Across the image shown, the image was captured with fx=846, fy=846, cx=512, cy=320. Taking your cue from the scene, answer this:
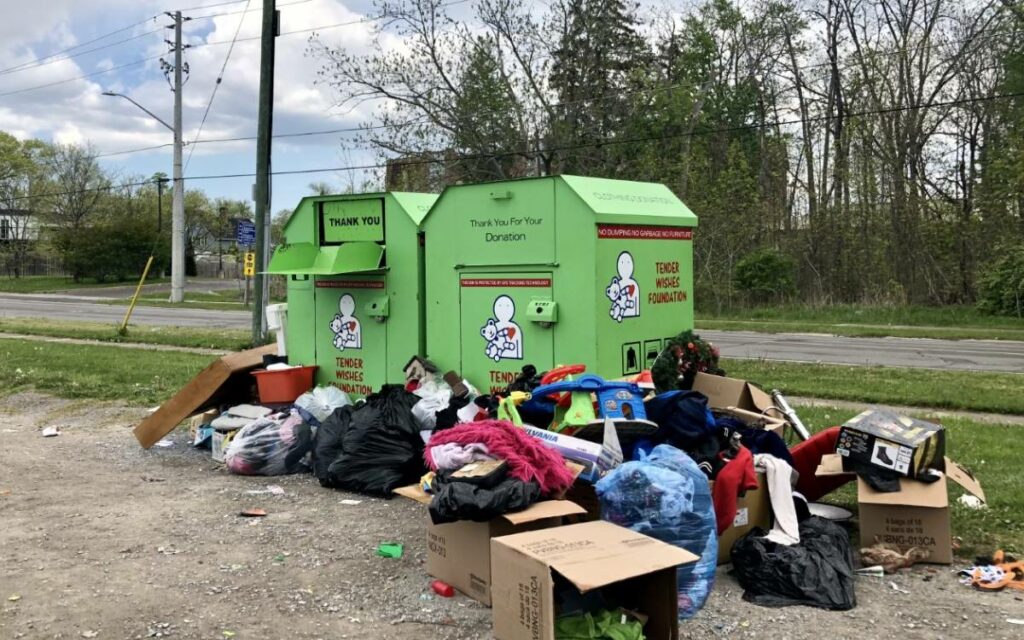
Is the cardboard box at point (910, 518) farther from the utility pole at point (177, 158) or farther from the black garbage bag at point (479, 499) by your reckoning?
the utility pole at point (177, 158)

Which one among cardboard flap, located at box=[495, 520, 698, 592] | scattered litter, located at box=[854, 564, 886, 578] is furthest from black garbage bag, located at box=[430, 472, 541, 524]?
scattered litter, located at box=[854, 564, 886, 578]

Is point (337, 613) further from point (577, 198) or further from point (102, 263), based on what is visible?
point (102, 263)

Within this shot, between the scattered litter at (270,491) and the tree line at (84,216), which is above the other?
the tree line at (84,216)

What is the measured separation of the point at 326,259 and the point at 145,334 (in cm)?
1261

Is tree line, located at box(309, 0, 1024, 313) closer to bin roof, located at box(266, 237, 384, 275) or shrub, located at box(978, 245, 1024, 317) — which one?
shrub, located at box(978, 245, 1024, 317)

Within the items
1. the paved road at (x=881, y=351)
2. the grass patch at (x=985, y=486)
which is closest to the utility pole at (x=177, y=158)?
the paved road at (x=881, y=351)

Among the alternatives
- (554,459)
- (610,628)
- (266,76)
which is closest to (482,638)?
(610,628)

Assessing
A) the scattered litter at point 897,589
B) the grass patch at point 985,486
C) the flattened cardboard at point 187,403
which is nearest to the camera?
the scattered litter at point 897,589

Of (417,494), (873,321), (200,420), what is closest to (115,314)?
(200,420)

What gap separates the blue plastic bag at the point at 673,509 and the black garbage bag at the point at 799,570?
18cm

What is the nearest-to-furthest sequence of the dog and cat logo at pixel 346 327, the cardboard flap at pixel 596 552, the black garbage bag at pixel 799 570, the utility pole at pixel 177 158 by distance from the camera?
the cardboard flap at pixel 596 552 → the black garbage bag at pixel 799 570 → the dog and cat logo at pixel 346 327 → the utility pole at pixel 177 158

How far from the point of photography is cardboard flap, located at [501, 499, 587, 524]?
12.9 ft

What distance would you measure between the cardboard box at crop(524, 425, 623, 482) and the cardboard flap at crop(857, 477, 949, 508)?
1.34m

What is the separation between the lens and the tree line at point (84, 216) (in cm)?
4700
